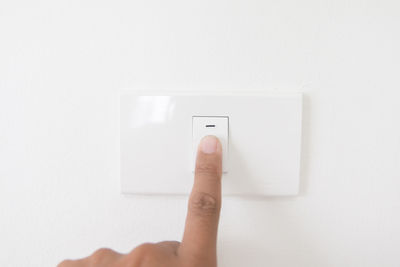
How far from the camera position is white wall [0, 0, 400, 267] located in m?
0.36

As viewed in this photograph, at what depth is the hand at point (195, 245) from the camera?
29cm

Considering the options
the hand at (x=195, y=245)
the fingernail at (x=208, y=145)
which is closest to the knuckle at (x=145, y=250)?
the hand at (x=195, y=245)

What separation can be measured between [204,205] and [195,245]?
0.14 ft

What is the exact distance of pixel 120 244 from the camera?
15.4 inches

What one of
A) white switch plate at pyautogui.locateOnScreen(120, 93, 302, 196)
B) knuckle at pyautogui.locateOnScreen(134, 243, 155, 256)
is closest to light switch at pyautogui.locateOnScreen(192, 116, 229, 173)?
white switch plate at pyautogui.locateOnScreen(120, 93, 302, 196)

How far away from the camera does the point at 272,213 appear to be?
0.38m

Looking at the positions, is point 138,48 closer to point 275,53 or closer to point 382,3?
point 275,53

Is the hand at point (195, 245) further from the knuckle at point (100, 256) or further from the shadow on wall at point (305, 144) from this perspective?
the shadow on wall at point (305, 144)

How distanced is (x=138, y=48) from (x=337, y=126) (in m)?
0.27

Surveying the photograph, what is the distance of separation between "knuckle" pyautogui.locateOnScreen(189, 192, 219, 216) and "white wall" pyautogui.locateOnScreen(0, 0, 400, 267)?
81 millimetres

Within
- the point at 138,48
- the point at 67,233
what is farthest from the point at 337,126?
the point at 67,233

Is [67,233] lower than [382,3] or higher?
lower

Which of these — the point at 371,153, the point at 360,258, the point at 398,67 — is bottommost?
the point at 360,258

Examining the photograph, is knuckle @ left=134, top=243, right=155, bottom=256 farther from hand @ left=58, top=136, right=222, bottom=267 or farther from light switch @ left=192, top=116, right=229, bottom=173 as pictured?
light switch @ left=192, top=116, right=229, bottom=173
